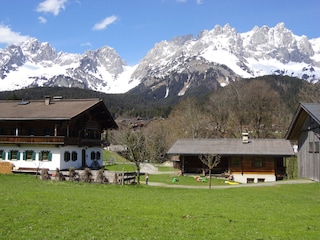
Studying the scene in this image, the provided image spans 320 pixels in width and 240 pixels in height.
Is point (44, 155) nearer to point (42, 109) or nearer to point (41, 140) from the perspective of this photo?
point (41, 140)

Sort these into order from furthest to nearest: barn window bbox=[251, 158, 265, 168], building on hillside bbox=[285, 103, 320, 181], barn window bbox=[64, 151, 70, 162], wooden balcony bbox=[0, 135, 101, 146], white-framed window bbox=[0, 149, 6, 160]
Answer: white-framed window bbox=[0, 149, 6, 160]
barn window bbox=[251, 158, 265, 168]
barn window bbox=[64, 151, 70, 162]
wooden balcony bbox=[0, 135, 101, 146]
building on hillside bbox=[285, 103, 320, 181]

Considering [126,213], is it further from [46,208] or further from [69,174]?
[69,174]

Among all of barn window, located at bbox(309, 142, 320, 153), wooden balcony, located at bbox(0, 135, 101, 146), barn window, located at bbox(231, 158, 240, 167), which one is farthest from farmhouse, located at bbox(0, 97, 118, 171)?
barn window, located at bbox(309, 142, 320, 153)

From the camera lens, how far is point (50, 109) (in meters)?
42.4

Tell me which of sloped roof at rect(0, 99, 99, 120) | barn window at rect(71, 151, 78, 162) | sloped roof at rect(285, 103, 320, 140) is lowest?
barn window at rect(71, 151, 78, 162)

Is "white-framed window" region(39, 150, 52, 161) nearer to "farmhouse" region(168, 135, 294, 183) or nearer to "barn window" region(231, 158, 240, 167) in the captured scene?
"farmhouse" region(168, 135, 294, 183)

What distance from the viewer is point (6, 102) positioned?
47.8 meters

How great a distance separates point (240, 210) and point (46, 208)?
8291 millimetres

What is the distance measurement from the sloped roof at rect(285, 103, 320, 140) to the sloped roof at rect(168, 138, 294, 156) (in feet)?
14.9

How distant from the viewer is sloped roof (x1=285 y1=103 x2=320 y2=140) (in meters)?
30.1

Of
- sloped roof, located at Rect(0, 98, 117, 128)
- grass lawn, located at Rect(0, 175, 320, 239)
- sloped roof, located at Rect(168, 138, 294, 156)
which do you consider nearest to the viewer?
grass lawn, located at Rect(0, 175, 320, 239)

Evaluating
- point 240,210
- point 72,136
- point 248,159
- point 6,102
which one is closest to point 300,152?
point 248,159

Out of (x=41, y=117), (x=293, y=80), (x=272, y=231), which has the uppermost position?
(x=293, y=80)

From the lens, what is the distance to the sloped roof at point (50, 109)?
3984 cm
